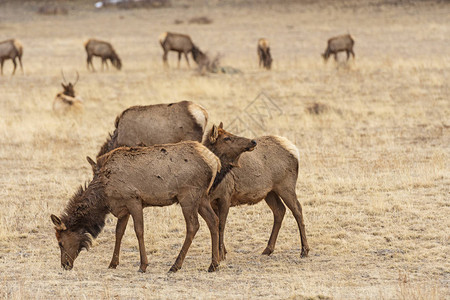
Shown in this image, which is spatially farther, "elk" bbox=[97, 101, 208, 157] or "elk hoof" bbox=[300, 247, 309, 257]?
"elk" bbox=[97, 101, 208, 157]

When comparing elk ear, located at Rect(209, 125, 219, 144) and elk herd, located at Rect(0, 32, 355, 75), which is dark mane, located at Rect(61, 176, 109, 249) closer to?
elk ear, located at Rect(209, 125, 219, 144)

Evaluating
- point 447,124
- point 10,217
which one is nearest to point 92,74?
point 447,124

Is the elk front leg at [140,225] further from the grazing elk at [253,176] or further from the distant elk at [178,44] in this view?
the distant elk at [178,44]

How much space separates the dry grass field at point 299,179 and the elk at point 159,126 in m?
1.10

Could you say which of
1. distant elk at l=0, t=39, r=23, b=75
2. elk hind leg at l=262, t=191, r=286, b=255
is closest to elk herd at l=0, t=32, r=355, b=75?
distant elk at l=0, t=39, r=23, b=75

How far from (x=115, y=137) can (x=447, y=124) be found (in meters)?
8.46

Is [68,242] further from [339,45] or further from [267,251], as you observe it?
[339,45]

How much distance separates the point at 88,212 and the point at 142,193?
2.19ft

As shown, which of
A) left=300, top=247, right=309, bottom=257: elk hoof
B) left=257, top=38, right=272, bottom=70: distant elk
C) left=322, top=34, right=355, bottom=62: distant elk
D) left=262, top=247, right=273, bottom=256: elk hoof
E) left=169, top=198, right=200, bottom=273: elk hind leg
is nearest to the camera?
left=169, top=198, right=200, bottom=273: elk hind leg

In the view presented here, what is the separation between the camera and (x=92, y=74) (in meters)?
25.4

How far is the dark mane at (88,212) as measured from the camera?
24.8 feet

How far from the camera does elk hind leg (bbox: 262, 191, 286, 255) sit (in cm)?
824

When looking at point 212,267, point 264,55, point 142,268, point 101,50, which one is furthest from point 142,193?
point 101,50

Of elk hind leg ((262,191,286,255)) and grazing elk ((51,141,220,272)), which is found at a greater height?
grazing elk ((51,141,220,272))
